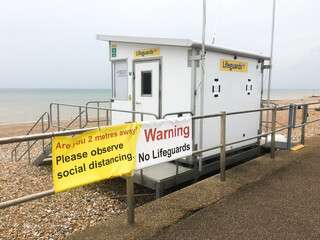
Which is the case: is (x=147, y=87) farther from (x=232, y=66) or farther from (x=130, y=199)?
(x=130, y=199)

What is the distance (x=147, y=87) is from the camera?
6680 mm

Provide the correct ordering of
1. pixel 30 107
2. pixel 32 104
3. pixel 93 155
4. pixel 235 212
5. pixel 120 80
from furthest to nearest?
pixel 32 104, pixel 30 107, pixel 120 80, pixel 235 212, pixel 93 155

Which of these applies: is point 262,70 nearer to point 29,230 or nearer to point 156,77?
point 156,77

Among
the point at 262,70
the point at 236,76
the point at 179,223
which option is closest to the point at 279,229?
the point at 179,223

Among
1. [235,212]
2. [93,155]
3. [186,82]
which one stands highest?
[186,82]

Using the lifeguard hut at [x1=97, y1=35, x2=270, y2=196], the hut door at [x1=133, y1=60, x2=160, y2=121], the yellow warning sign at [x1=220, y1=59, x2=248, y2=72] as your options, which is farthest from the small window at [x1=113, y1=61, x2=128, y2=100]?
the yellow warning sign at [x1=220, y1=59, x2=248, y2=72]

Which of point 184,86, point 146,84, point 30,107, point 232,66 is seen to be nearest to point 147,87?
point 146,84

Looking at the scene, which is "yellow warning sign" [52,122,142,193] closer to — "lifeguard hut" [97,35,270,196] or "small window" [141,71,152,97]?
"lifeguard hut" [97,35,270,196]

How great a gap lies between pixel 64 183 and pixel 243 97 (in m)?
5.47

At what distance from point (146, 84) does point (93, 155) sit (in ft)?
13.0

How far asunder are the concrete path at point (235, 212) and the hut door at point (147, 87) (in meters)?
2.40

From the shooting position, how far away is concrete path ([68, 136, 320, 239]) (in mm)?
3016

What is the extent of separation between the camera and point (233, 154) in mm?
7168

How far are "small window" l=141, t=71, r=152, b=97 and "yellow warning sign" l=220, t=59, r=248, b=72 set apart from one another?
160cm
